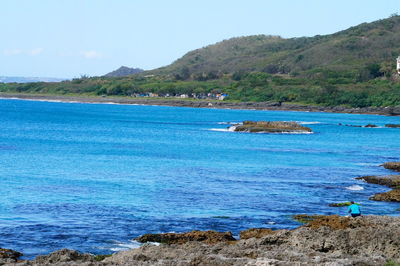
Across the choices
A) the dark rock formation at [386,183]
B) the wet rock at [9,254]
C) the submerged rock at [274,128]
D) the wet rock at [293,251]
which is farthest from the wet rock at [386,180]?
the submerged rock at [274,128]

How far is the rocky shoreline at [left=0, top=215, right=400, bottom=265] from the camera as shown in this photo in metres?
19.7

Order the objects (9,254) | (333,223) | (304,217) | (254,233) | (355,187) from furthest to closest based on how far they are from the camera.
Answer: (355,187) < (304,217) < (333,223) < (254,233) < (9,254)

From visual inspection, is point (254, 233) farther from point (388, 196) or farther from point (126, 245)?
point (388, 196)

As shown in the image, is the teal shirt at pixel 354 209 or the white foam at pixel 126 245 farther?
the teal shirt at pixel 354 209

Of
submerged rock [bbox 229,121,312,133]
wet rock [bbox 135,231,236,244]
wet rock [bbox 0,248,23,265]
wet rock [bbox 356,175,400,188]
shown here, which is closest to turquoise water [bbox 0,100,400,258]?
wet rock [bbox 0,248,23,265]

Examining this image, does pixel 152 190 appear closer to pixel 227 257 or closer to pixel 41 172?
pixel 41 172

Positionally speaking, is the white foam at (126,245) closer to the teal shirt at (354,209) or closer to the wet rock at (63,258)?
the wet rock at (63,258)

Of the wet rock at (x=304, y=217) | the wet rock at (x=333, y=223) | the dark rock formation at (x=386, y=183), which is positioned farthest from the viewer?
the dark rock formation at (x=386, y=183)

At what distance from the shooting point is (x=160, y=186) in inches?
1903

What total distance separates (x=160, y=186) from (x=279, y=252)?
2766 centimetres

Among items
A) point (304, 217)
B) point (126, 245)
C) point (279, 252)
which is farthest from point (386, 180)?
point (279, 252)

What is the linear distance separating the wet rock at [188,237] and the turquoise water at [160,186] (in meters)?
0.83

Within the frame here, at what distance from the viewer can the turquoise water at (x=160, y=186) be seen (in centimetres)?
3278

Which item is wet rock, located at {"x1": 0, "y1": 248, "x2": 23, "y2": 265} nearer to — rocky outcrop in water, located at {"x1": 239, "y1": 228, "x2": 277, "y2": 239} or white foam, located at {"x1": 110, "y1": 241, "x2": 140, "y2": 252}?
white foam, located at {"x1": 110, "y1": 241, "x2": 140, "y2": 252}
